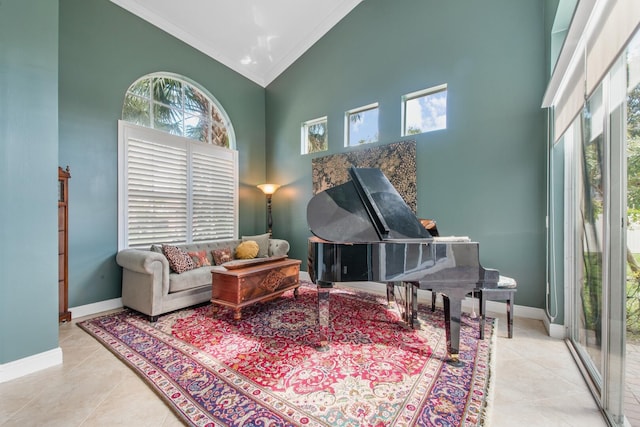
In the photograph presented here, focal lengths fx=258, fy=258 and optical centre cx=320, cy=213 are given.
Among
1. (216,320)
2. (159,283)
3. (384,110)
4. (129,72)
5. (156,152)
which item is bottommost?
(216,320)

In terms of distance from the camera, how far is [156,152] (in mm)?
3734

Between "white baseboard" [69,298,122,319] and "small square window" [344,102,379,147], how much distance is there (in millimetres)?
3960

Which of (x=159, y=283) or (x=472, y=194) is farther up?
(x=472, y=194)

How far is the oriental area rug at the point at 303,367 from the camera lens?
1476mm

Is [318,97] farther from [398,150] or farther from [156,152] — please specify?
[156,152]

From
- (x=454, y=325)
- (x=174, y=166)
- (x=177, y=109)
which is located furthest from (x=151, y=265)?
(x=454, y=325)

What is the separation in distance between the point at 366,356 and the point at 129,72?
447cm

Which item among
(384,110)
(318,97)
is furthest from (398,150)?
(318,97)

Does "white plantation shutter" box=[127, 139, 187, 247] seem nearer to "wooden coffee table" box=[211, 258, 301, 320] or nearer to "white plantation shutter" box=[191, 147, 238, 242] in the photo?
"white plantation shutter" box=[191, 147, 238, 242]

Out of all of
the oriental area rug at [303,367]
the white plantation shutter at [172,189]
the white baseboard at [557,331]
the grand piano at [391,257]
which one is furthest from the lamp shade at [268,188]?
the white baseboard at [557,331]

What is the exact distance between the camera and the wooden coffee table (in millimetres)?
2754

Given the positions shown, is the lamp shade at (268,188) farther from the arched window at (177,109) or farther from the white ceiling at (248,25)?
the white ceiling at (248,25)

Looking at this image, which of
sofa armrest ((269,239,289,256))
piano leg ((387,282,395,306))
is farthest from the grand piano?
sofa armrest ((269,239,289,256))

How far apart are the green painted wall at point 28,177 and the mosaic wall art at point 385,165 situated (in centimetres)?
331
